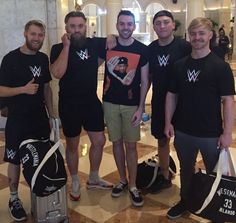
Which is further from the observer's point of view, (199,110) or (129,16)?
(129,16)

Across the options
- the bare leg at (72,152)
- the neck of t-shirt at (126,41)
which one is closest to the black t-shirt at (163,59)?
the neck of t-shirt at (126,41)

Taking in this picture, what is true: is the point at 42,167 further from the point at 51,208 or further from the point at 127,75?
the point at 127,75

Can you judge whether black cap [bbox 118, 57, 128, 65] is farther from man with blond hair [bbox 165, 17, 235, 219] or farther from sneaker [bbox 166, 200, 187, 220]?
sneaker [bbox 166, 200, 187, 220]

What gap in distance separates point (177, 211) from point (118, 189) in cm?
60

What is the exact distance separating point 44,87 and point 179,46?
112cm

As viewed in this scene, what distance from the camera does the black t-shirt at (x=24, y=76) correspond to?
2535 millimetres

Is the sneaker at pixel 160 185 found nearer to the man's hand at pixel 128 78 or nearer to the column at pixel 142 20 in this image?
the man's hand at pixel 128 78

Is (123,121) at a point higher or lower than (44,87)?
lower

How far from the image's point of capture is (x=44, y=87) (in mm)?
2771

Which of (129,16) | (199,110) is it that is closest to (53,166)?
(199,110)

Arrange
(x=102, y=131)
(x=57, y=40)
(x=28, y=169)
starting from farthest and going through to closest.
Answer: (x=57, y=40) < (x=102, y=131) < (x=28, y=169)

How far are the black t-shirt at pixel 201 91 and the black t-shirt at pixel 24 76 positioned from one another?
0.99 metres

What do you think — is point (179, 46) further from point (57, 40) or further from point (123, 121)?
point (57, 40)

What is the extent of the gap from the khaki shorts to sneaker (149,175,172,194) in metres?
0.52
